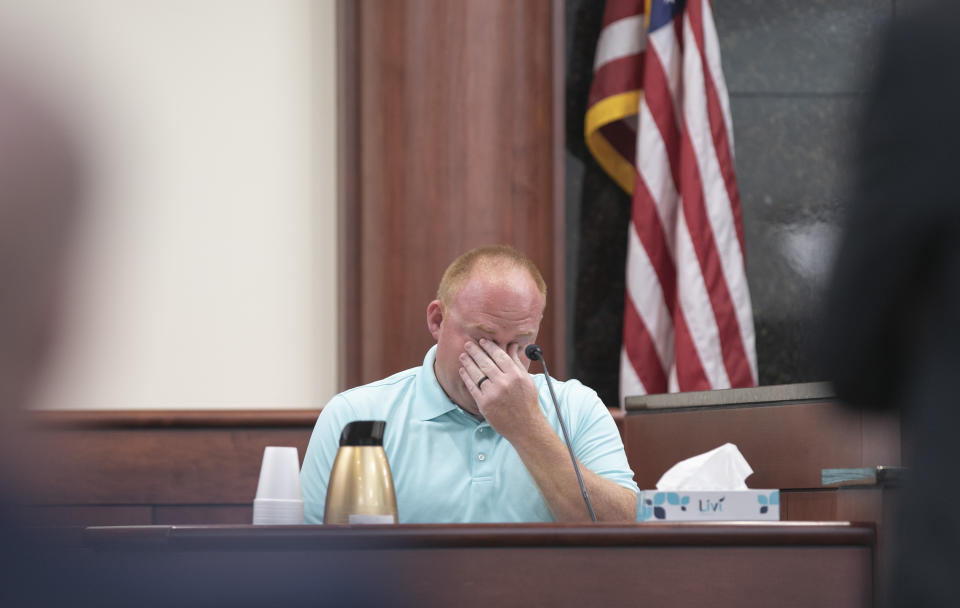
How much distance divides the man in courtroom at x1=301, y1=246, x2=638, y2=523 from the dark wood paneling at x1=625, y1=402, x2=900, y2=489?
0.33 m

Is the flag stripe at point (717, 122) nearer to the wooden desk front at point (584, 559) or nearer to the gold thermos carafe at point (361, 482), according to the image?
the gold thermos carafe at point (361, 482)

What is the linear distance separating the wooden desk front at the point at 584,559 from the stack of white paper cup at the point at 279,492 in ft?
0.58

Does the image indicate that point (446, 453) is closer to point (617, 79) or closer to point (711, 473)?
point (711, 473)

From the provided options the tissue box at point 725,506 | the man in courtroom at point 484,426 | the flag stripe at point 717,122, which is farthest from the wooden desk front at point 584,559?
the flag stripe at point 717,122

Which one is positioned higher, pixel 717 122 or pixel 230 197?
pixel 717 122

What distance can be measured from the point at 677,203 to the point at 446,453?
1687mm

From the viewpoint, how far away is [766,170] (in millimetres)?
4234

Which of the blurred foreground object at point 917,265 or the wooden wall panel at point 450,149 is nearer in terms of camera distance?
the blurred foreground object at point 917,265

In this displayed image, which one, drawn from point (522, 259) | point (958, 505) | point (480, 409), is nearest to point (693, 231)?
point (522, 259)

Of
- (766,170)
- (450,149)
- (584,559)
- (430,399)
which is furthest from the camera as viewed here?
(766,170)

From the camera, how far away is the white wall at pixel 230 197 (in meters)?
3.87

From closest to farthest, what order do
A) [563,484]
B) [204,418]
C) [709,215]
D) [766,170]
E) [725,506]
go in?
1. [725,506]
2. [563,484]
3. [204,418]
4. [709,215]
5. [766,170]

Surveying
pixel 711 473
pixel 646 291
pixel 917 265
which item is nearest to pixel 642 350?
pixel 646 291

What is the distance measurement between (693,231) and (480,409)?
62.6 inches
